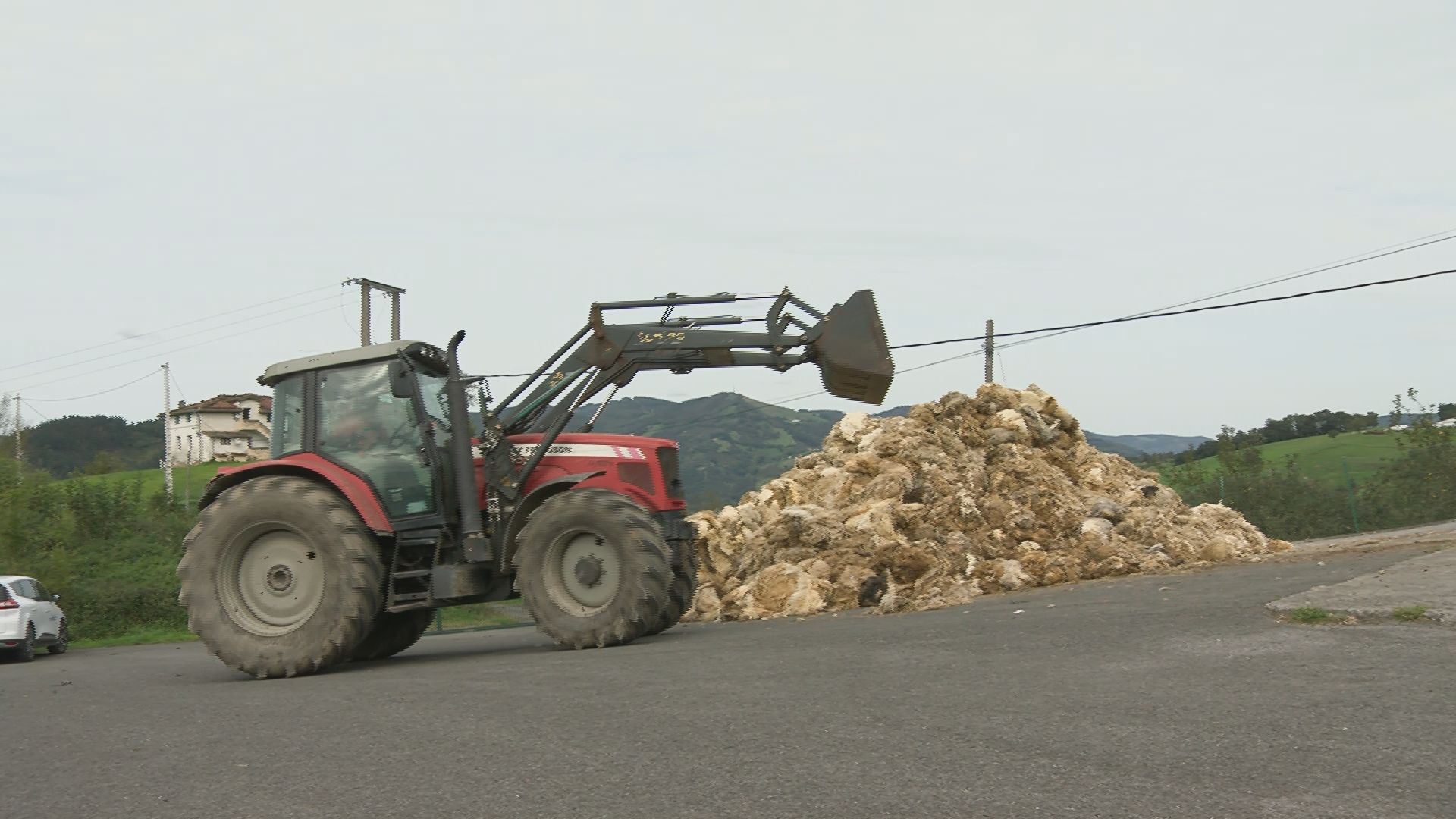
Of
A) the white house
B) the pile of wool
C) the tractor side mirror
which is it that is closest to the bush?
the pile of wool

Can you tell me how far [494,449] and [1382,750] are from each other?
9.23 m

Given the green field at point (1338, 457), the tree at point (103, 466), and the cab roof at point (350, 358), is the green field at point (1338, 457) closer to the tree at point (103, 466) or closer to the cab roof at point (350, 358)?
the cab roof at point (350, 358)

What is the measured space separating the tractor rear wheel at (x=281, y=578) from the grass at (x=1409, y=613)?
8.49 metres

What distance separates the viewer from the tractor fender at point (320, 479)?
459 inches

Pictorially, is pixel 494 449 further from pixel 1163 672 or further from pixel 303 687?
pixel 1163 672

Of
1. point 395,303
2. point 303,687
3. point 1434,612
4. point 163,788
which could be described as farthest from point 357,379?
point 395,303

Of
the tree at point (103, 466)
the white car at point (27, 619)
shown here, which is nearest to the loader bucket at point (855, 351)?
the white car at point (27, 619)

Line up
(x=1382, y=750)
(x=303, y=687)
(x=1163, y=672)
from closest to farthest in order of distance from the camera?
(x=1382, y=750)
(x=1163, y=672)
(x=303, y=687)

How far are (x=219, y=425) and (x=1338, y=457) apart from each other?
8091 centimetres

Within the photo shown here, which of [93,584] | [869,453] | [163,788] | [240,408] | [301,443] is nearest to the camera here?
[163,788]

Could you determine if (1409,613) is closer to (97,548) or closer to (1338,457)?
(1338,457)

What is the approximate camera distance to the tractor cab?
39.5 ft

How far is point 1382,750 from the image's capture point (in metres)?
5.14

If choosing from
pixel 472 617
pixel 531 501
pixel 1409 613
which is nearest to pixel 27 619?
pixel 472 617
